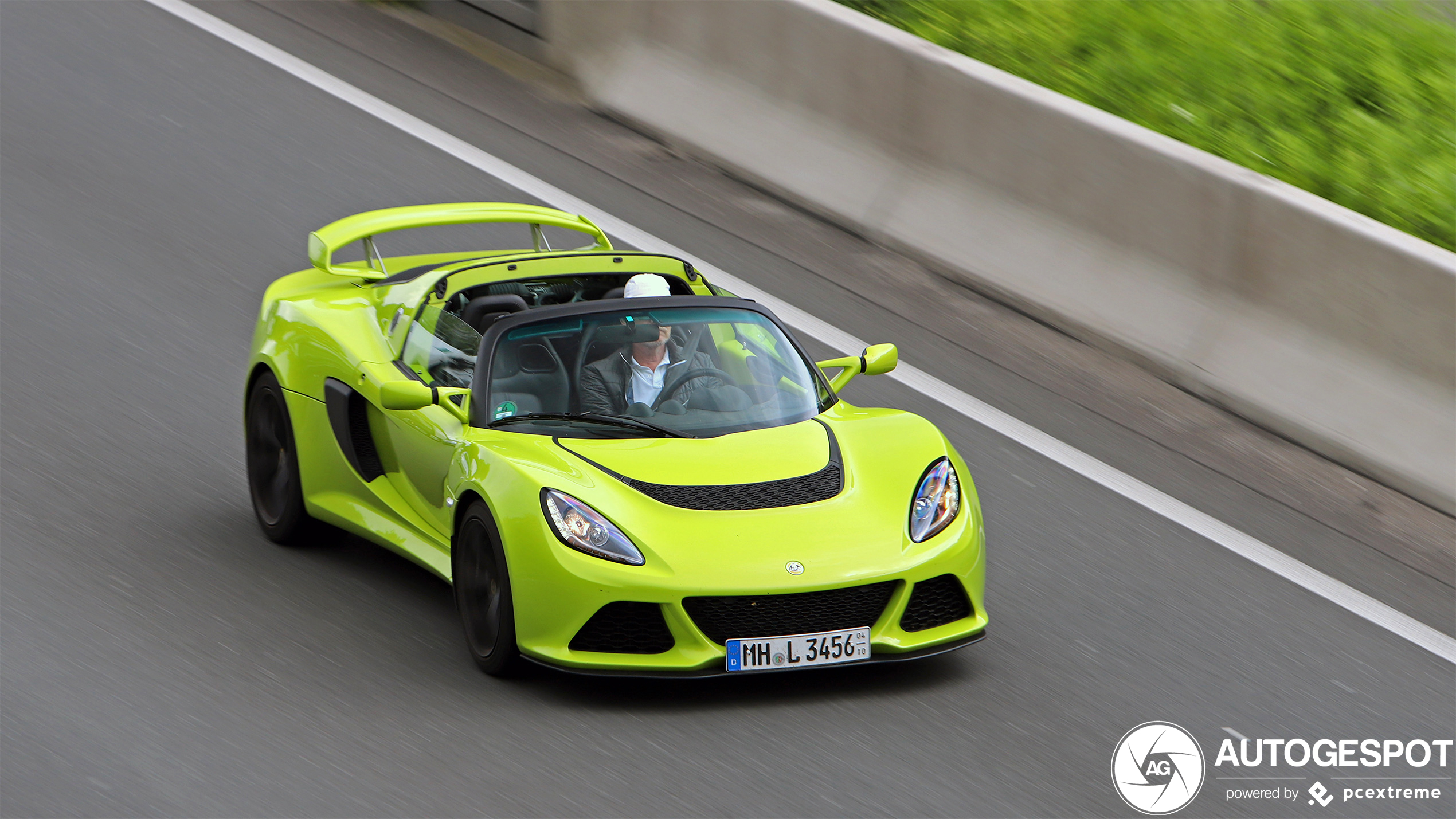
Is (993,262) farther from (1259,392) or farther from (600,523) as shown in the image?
(600,523)

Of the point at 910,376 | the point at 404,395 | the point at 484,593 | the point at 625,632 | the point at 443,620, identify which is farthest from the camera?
the point at 910,376

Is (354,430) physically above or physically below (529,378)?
below

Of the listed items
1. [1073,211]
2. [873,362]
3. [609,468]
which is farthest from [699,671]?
[1073,211]

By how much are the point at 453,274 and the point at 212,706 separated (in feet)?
7.36

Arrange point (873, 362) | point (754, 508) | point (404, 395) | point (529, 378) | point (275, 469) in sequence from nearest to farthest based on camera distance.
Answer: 1. point (754, 508)
2. point (404, 395)
3. point (529, 378)
4. point (873, 362)
5. point (275, 469)

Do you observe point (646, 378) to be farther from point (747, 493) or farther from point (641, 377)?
point (747, 493)

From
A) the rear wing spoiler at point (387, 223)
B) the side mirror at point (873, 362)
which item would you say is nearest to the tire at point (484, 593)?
the side mirror at point (873, 362)

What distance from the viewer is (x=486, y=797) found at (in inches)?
222

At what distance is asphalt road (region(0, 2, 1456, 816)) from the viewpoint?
5.82 m

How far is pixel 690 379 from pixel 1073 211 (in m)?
3.89

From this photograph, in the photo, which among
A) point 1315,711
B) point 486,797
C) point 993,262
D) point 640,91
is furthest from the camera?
point 640,91

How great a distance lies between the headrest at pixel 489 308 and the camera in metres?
7.61

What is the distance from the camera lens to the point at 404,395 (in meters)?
6.83

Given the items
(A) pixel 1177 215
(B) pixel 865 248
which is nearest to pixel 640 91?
(B) pixel 865 248
